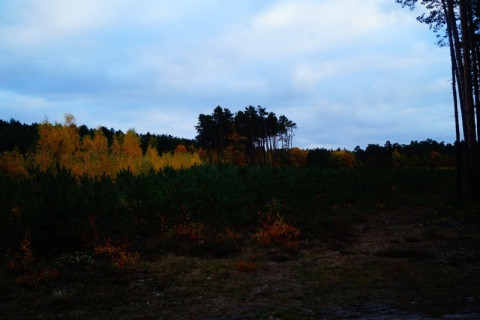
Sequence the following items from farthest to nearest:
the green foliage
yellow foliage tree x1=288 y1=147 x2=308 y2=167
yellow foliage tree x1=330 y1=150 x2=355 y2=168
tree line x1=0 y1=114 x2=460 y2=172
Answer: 1. yellow foliage tree x1=330 y1=150 x2=355 y2=168
2. yellow foliage tree x1=288 y1=147 x2=308 y2=167
3. tree line x1=0 y1=114 x2=460 y2=172
4. the green foliage

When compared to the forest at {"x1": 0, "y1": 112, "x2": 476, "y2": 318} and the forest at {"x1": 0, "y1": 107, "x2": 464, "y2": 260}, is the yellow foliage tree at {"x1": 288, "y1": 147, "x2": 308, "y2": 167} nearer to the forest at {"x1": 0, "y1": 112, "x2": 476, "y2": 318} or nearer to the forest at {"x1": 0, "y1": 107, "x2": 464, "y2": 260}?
the forest at {"x1": 0, "y1": 107, "x2": 464, "y2": 260}

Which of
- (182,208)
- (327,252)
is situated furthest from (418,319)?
(182,208)

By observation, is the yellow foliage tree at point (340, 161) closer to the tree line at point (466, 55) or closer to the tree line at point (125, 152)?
the tree line at point (125, 152)

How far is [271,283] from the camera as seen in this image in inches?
325

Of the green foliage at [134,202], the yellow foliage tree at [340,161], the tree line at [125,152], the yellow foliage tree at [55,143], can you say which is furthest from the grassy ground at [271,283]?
the yellow foliage tree at [340,161]

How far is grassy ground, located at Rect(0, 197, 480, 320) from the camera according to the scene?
20.4 ft

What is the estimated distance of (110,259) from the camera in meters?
10.7

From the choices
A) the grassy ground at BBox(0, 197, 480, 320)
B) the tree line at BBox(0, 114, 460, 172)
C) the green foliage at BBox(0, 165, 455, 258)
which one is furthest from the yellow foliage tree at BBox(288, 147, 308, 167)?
the grassy ground at BBox(0, 197, 480, 320)

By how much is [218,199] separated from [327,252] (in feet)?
23.5

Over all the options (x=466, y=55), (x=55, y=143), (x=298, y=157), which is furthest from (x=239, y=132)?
(x=466, y=55)

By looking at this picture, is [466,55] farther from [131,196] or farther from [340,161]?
[340,161]

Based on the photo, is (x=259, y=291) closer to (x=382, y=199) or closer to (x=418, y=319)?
(x=418, y=319)

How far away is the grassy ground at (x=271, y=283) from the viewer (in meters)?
6.23

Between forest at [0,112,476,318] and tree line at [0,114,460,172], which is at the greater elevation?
tree line at [0,114,460,172]
